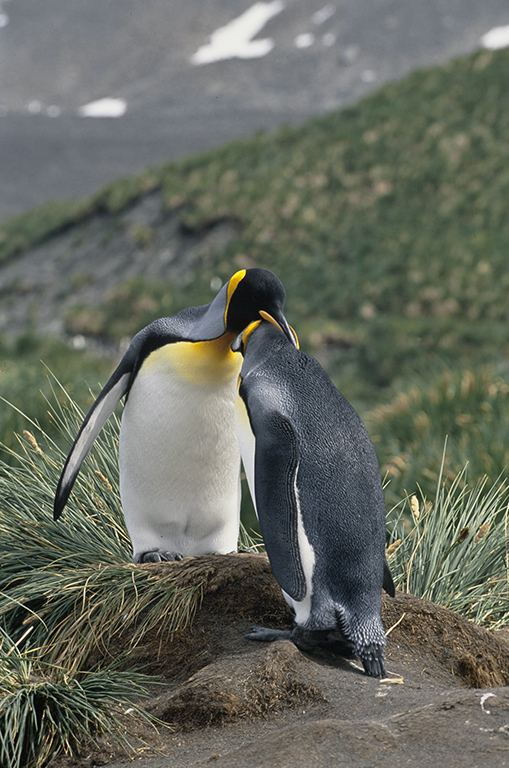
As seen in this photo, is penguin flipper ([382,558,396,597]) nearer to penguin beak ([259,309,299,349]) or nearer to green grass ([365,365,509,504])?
penguin beak ([259,309,299,349])

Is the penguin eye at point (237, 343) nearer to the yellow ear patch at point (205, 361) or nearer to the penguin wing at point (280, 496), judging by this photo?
the yellow ear patch at point (205, 361)

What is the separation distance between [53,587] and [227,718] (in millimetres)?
916

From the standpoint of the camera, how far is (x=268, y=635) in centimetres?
252

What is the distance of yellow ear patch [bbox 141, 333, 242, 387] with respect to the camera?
2.93m

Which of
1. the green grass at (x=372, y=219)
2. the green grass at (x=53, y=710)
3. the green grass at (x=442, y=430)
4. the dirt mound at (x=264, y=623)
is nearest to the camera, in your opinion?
the green grass at (x=53, y=710)

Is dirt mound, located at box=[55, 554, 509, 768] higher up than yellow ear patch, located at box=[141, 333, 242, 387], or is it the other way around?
yellow ear patch, located at box=[141, 333, 242, 387]

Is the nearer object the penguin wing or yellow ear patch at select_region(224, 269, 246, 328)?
the penguin wing

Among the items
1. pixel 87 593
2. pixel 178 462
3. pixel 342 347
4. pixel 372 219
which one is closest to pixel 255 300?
pixel 178 462

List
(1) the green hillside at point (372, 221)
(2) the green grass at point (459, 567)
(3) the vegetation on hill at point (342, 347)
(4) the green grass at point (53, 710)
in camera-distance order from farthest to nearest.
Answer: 1. (1) the green hillside at point (372, 221)
2. (2) the green grass at point (459, 567)
3. (3) the vegetation on hill at point (342, 347)
4. (4) the green grass at point (53, 710)

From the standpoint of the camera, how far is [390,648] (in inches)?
105

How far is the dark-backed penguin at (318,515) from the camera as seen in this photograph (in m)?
2.32

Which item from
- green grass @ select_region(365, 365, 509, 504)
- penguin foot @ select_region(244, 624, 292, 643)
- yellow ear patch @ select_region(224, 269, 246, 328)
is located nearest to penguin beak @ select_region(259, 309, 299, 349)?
yellow ear patch @ select_region(224, 269, 246, 328)

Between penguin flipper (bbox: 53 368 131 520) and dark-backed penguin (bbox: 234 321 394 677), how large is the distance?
2.69 feet

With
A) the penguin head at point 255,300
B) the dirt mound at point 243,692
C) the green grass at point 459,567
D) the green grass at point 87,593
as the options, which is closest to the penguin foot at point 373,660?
the dirt mound at point 243,692
